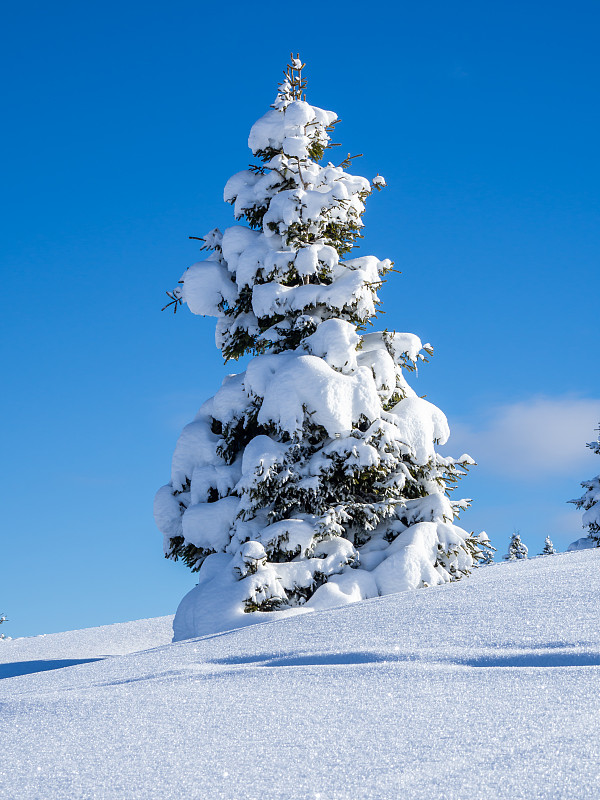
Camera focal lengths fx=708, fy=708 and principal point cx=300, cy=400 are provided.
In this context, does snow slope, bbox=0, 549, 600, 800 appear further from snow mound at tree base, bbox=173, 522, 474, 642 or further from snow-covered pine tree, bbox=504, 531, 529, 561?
snow-covered pine tree, bbox=504, 531, 529, 561

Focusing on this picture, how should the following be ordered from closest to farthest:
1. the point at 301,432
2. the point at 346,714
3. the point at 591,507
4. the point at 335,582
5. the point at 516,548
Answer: the point at 346,714, the point at 335,582, the point at 301,432, the point at 591,507, the point at 516,548

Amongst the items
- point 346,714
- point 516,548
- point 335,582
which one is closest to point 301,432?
point 335,582

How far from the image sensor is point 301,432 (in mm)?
9492

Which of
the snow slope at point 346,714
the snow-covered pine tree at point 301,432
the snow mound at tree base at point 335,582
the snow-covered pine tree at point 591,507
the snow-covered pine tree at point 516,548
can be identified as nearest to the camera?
the snow slope at point 346,714

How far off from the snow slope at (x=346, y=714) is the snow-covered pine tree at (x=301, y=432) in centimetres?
374

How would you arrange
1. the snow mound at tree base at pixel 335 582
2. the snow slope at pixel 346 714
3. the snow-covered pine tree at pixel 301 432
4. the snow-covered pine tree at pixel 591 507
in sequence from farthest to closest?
the snow-covered pine tree at pixel 591 507
the snow-covered pine tree at pixel 301 432
the snow mound at tree base at pixel 335 582
the snow slope at pixel 346 714

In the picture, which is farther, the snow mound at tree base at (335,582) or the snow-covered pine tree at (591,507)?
the snow-covered pine tree at (591,507)

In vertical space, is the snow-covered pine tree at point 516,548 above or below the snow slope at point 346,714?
above

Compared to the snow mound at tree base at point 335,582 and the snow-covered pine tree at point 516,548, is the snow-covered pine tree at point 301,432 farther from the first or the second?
the snow-covered pine tree at point 516,548

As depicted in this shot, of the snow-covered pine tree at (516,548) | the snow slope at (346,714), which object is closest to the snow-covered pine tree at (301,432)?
the snow slope at (346,714)

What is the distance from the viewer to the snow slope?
2.41 meters

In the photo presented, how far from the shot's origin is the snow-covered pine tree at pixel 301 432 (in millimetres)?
9156

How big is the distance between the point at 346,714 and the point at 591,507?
20.8 m

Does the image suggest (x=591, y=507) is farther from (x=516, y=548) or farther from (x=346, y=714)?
(x=346, y=714)
